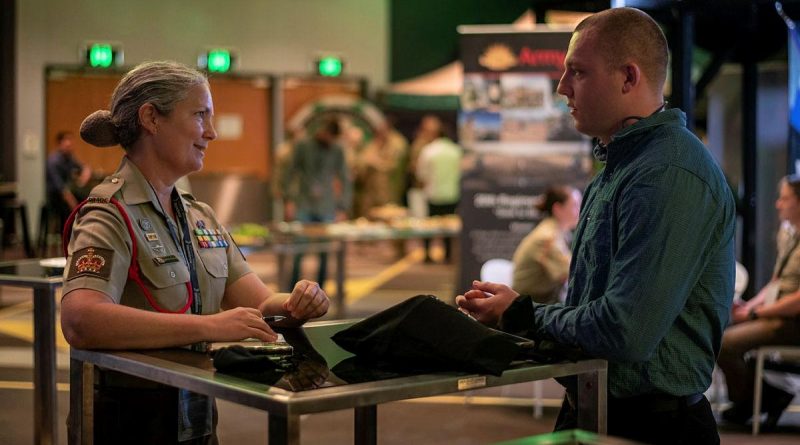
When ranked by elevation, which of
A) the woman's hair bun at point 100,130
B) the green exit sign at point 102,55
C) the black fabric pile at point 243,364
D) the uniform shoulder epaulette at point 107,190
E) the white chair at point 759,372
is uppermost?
the green exit sign at point 102,55

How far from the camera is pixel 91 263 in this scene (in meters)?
2.22

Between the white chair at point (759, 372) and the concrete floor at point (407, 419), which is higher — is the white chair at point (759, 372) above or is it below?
above

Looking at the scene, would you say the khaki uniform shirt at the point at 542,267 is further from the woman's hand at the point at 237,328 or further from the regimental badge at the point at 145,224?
the woman's hand at the point at 237,328

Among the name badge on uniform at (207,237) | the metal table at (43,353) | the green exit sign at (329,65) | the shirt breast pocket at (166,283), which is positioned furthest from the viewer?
the green exit sign at (329,65)

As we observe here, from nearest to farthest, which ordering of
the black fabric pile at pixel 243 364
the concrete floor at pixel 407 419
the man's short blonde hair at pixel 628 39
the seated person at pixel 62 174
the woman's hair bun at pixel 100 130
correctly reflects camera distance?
1. the black fabric pile at pixel 243 364
2. the man's short blonde hair at pixel 628 39
3. the woman's hair bun at pixel 100 130
4. the concrete floor at pixel 407 419
5. the seated person at pixel 62 174

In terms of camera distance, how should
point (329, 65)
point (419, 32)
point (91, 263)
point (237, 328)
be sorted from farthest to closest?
point (419, 32), point (329, 65), point (91, 263), point (237, 328)

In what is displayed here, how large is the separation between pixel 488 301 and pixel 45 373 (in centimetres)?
270

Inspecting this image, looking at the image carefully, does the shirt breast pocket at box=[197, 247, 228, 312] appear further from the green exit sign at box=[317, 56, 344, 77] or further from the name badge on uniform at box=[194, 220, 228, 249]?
the green exit sign at box=[317, 56, 344, 77]

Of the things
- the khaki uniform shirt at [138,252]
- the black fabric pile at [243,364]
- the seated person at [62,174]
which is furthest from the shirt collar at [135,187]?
the seated person at [62,174]

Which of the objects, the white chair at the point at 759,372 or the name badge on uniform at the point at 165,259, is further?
the white chair at the point at 759,372

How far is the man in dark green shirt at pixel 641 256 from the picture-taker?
204 centimetres

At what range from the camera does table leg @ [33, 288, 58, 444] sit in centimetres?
433

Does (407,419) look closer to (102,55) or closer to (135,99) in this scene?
(135,99)

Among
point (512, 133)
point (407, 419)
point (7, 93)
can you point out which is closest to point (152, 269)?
point (407, 419)
